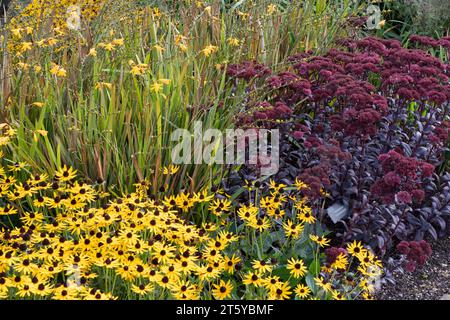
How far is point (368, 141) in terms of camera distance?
4.21 metres

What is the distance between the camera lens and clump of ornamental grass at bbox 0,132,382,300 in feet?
9.30

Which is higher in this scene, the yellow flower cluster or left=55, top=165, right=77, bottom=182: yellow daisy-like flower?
left=55, top=165, right=77, bottom=182: yellow daisy-like flower

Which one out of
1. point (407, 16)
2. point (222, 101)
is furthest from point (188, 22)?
point (407, 16)

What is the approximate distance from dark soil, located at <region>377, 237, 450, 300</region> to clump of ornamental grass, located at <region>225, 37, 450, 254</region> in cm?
18

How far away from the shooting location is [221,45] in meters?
5.18

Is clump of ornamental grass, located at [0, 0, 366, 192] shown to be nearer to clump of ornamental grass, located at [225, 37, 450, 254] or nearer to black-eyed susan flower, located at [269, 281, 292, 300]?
clump of ornamental grass, located at [225, 37, 450, 254]

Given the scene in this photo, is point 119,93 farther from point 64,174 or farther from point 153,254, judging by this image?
point 153,254

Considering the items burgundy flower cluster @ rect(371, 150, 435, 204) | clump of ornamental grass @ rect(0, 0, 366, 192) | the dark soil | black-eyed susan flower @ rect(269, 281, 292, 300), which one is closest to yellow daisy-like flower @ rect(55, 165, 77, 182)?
clump of ornamental grass @ rect(0, 0, 366, 192)

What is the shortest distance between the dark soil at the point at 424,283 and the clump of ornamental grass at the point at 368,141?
18 centimetres

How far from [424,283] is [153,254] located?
1.64m

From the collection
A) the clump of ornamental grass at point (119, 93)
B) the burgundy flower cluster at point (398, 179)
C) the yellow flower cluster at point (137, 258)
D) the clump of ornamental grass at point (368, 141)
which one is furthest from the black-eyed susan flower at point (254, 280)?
the clump of ornamental grass at point (119, 93)

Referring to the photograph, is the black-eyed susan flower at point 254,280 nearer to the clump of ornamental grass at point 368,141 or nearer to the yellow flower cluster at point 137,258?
the yellow flower cluster at point 137,258

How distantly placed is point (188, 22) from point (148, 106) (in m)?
1.69
